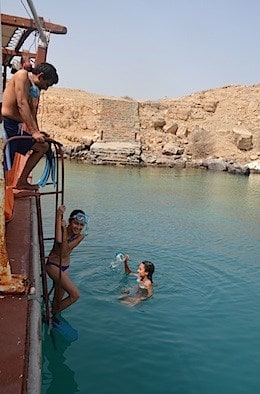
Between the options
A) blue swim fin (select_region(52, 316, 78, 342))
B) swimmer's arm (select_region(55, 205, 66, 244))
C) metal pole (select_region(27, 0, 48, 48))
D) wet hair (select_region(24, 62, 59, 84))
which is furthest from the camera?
metal pole (select_region(27, 0, 48, 48))

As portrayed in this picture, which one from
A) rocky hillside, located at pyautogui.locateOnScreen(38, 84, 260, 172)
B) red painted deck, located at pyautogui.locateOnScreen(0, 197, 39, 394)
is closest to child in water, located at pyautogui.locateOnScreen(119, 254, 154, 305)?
red painted deck, located at pyautogui.locateOnScreen(0, 197, 39, 394)

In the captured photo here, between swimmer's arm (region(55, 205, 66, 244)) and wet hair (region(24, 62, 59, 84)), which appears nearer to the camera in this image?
wet hair (region(24, 62, 59, 84))

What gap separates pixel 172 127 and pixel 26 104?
30.7 metres

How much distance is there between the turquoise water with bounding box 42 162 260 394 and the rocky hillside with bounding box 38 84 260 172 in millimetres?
15449

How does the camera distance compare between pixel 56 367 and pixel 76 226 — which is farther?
pixel 76 226

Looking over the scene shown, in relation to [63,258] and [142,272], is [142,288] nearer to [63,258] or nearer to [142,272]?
[142,272]

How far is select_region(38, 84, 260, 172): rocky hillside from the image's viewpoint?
31.0 m

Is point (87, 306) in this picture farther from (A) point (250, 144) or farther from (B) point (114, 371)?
(A) point (250, 144)

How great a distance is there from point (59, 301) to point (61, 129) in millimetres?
27988

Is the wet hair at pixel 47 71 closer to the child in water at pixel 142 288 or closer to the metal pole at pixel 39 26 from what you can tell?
the metal pole at pixel 39 26

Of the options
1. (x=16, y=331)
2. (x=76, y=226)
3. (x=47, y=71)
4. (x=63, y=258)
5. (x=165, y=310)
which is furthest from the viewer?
(x=165, y=310)

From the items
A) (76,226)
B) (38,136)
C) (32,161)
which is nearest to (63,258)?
(76,226)

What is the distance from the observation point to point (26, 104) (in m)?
4.68

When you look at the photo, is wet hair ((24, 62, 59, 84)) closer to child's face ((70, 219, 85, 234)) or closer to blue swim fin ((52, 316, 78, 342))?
child's face ((70, 219, 85, 234))
